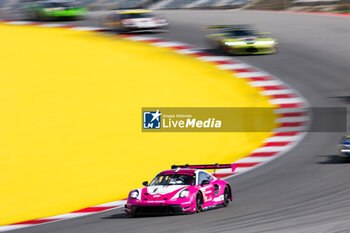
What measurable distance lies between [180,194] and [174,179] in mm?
848

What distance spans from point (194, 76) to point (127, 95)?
3056mm

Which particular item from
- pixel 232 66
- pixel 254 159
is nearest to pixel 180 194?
pixel 254 159

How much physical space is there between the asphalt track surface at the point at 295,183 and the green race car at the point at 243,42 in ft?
1.49

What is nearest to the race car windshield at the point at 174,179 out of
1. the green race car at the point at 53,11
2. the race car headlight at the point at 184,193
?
the race car headlight at the point at 184,193

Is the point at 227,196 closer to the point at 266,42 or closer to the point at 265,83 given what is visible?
the point at 265,83

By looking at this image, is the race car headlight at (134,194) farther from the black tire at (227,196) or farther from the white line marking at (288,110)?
the white line marking at (288,110)

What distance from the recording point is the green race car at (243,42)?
93.6ft

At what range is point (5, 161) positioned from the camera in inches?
742

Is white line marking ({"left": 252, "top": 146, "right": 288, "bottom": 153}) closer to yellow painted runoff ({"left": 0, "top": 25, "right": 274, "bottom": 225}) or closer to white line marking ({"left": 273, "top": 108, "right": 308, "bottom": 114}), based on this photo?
yellow painted runoff ({"left": 0, "top": 25, "right": 274, "bottom": 225})

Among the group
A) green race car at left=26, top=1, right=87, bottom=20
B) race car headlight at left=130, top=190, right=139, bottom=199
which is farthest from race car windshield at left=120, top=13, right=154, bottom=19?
race car headlight at left=130, top=190, right=139, bottom=199

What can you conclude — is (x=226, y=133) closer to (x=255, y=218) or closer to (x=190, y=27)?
(x=255, y=218)

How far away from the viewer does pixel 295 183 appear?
1502cm

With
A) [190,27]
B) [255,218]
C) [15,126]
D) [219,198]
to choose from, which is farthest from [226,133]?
[190,27]

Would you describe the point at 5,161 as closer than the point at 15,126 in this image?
Yes
